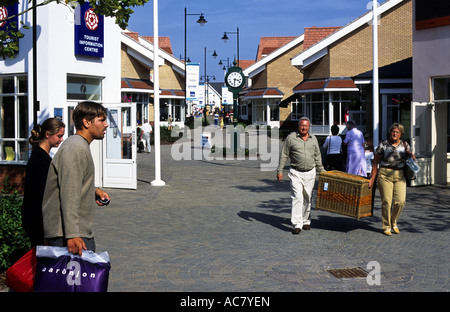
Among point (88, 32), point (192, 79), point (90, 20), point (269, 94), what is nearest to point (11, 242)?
point (88, 32)

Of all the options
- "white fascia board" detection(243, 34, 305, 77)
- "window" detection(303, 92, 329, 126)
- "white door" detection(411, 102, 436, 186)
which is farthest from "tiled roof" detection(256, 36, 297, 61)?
"white door" detection(411, 102, 436, 186)

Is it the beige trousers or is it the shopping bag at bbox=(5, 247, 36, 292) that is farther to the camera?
the beige trousers

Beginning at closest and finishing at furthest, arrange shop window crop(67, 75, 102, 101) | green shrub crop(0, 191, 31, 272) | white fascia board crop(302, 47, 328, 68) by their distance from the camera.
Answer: green shrub crop(0, 191, 31, 272) < shop window crop(67, 75, 102, 101) < white fascia board crop(302, 47, 328, 68)

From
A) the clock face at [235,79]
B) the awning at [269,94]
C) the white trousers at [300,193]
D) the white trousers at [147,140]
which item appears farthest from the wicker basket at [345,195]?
the awning at [269,94]

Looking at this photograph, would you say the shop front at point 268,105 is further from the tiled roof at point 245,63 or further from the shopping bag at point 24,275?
the tiled roof at point 245,63

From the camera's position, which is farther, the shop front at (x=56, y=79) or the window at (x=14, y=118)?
the window at (x=14, y=118)

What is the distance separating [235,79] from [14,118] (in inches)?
495

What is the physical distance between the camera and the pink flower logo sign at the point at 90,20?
48.8 ft

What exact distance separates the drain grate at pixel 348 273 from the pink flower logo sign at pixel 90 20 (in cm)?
1042

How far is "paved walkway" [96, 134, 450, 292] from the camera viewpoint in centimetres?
646

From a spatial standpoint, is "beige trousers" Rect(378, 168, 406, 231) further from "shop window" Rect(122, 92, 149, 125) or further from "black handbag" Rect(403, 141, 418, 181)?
"shop window" Rect(122, 92, 149, 125)

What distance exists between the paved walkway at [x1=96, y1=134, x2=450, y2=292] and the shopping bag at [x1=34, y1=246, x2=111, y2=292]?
2.19 meters

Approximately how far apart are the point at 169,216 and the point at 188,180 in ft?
20.8

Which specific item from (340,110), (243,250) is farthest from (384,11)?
(243,250)
